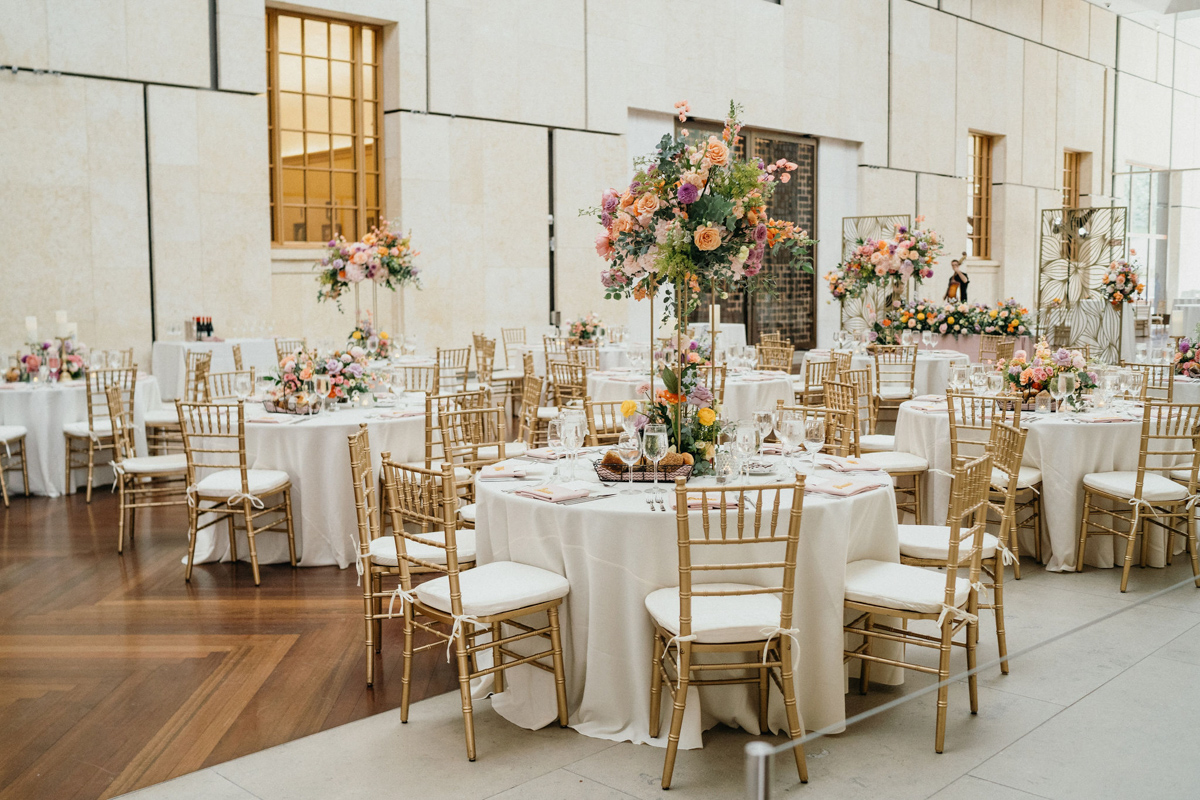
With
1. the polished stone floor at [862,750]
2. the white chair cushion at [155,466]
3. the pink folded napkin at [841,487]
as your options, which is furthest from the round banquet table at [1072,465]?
the white chair cushion at [155,466]

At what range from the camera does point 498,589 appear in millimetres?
3457

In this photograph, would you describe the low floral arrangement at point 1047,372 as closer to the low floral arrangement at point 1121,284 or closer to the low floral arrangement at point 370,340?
the low floral arrangement at point 370,340

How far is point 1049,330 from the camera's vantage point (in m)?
14.1

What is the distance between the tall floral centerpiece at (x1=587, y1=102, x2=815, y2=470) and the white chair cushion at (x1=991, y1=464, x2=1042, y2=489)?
7.04 feet

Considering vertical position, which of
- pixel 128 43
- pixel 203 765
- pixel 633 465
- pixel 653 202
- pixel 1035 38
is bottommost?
pixel 203 765

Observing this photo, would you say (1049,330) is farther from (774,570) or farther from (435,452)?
(774,570)

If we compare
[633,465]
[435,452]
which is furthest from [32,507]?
[633,465]

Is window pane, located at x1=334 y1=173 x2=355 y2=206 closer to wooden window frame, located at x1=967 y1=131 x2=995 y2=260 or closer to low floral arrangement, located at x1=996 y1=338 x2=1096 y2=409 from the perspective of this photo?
low floral arrangement, located at x1=996 y1=338 x2=1096 y2=409

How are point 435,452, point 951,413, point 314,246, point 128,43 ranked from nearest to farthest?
point 951,413 < point 435,452 < point 128,43 < point 314,246

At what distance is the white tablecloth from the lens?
32.5 feet

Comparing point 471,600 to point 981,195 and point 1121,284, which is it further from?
point 981,195

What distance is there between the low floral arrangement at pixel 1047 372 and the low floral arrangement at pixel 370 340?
15.9 feet

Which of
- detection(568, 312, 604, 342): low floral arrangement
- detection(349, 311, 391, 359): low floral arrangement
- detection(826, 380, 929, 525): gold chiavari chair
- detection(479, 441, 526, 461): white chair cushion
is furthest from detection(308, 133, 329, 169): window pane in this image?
detection(826, 380, 929, 525): gold chiavari chair

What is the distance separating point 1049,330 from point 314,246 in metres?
9.68
